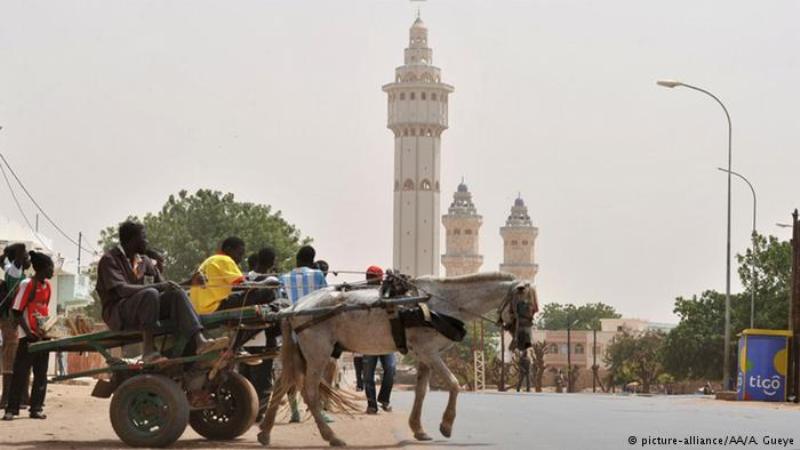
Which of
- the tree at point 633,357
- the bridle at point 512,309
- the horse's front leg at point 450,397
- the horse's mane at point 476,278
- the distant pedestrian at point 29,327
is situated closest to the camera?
the horse's front leg at point 450,397

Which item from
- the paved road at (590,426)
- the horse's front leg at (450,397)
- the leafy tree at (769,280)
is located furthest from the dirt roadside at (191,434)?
the leafy tree at (769,280)

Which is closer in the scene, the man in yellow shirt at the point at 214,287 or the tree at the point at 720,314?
the man in yellow shirt at the point at 214,287

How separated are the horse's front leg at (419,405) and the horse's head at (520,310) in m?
0.86

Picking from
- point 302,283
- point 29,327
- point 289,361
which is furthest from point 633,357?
point 289,361

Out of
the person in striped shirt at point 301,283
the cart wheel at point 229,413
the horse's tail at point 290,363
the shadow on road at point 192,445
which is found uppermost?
the person in striped shirt at point 301,283

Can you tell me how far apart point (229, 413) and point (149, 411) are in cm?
122

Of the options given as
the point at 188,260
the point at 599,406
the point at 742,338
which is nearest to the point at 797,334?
the point at 742,338

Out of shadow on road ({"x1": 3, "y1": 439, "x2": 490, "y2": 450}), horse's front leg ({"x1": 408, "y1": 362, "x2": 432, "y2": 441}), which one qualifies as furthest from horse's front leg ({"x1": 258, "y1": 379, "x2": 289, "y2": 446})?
horse's front leg ({"x1": 408, "y1": 362, "x2": 432, "y2": 441})

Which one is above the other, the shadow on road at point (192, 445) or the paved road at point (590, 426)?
the paved road at point (590, 426)

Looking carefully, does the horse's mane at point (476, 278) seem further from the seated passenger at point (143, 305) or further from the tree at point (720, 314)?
the tree at point (720, 314)

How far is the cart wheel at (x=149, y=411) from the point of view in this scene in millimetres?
14305

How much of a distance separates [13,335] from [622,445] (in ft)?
21.6

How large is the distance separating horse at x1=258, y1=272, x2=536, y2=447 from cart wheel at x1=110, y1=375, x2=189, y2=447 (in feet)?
4.53

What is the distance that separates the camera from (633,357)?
133 m
